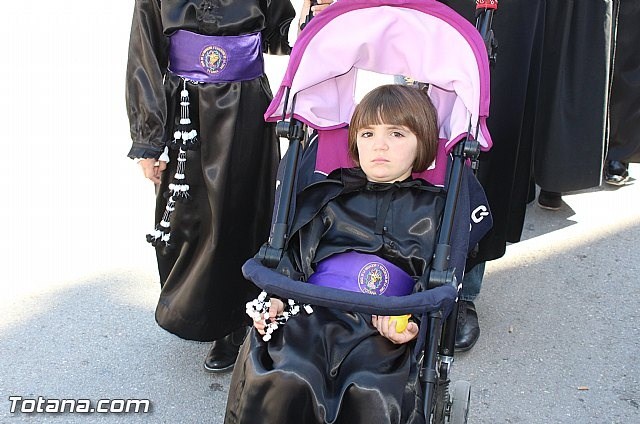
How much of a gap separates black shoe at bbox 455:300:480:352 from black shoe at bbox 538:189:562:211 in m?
1.56

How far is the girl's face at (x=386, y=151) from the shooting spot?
2904 millimetres

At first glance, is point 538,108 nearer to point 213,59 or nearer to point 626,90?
point 626,90

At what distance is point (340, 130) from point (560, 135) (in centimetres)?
139

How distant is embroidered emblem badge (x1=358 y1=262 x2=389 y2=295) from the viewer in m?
2.89

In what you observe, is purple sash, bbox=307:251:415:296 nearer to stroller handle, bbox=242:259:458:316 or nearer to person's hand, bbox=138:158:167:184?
stroller handle, bbox=242:259:458:316

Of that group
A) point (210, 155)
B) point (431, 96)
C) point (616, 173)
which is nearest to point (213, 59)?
point (210, 155)

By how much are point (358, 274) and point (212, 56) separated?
108cm

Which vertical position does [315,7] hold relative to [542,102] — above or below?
above

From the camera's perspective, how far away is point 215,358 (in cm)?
374

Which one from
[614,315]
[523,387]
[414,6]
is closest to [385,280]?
[414,6]

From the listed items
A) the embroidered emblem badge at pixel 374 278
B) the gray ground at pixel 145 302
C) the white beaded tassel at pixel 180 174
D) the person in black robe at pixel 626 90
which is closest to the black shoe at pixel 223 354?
the gray ground at pixel 145 302

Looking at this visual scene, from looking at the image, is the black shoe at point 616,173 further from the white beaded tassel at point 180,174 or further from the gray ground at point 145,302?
the white beaded tassel at point 180,174

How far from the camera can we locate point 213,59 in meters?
3.37

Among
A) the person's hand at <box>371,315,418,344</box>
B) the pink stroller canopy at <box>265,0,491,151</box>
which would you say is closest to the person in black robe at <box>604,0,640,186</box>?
the pink stroller canopy at <box>265,0,491,151</box>
